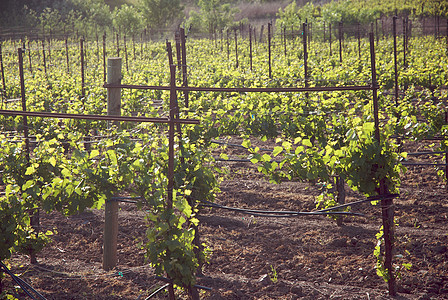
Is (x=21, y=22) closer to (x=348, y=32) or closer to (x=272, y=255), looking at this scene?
(x=348, y=32)

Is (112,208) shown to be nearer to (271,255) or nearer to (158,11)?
(271,255)

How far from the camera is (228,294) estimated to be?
413cm

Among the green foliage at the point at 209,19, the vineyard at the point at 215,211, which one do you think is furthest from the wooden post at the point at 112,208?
the green foliage at the point at 209,19

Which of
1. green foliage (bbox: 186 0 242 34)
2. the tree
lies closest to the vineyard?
green foliage (bbox: 186 0 242 34)

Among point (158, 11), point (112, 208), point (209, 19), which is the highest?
point (158, 11)

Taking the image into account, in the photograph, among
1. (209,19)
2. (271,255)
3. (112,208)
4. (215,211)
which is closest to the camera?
(112,208)

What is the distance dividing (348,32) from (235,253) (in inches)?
1143

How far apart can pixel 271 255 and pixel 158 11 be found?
3892cm

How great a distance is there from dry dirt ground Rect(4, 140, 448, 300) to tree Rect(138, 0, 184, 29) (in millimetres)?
36989

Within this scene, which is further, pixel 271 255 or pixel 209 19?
pixel 209 19

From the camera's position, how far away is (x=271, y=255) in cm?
488

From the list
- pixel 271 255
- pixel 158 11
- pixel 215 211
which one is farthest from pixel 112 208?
pixel 158 11

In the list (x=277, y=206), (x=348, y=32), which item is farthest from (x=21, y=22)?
(x=277, y=206)

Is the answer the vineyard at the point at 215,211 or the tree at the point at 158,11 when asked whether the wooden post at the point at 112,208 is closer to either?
the vineyard at the point at 215,211
